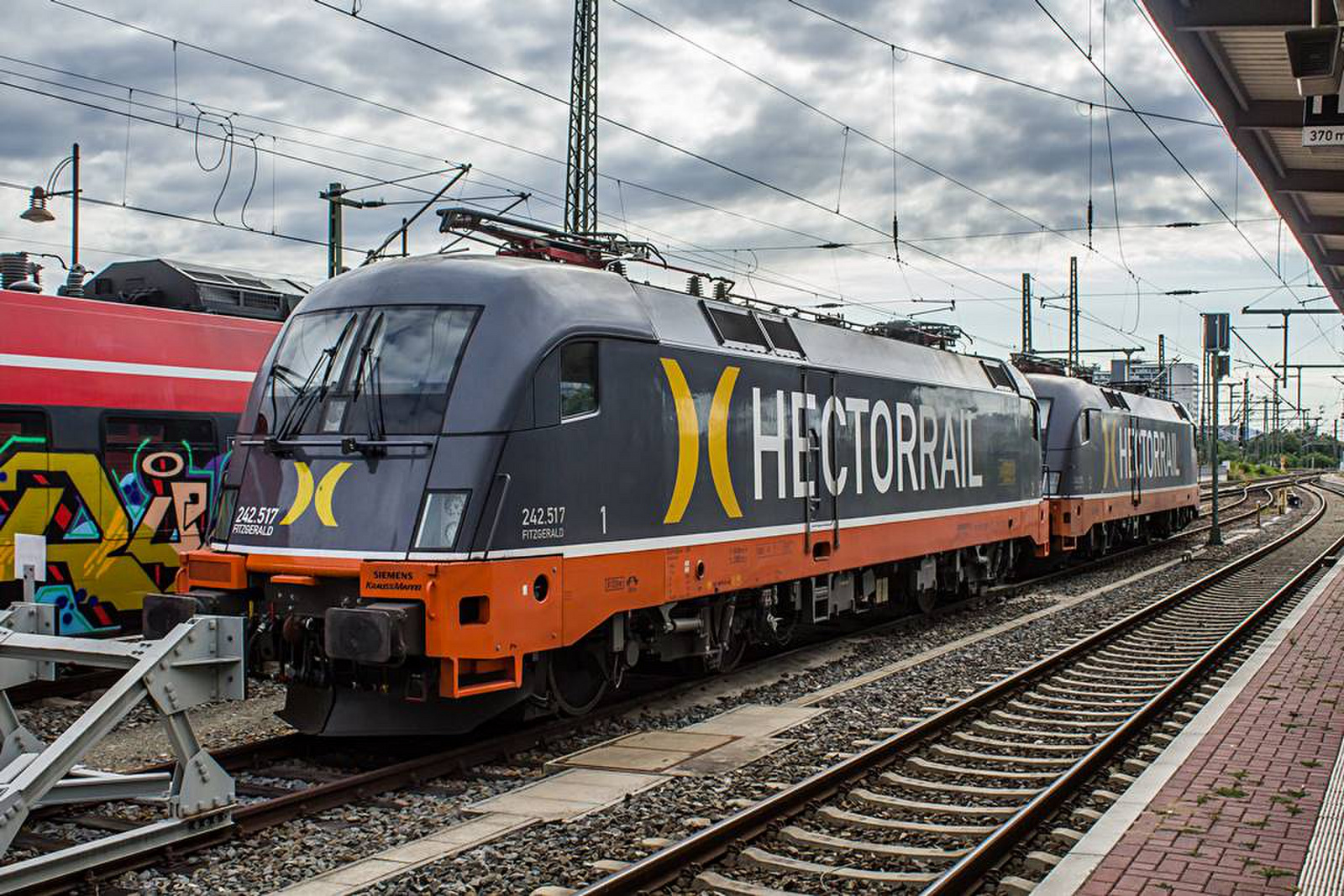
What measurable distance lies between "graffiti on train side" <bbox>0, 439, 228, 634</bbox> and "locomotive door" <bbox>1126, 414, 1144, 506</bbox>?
20.9 metres

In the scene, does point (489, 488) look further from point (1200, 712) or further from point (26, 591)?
point (1200, 712)

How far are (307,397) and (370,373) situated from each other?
1.99ft

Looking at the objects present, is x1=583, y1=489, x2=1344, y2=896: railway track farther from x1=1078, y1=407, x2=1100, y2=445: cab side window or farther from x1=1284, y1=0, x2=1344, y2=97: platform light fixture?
x1=1078, y1=407, x2=1100, y2=445: cab side window

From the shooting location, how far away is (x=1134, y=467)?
92.8ft

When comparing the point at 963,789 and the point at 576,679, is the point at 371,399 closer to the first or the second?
the point at 576,679

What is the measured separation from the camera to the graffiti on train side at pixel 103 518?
1169cm

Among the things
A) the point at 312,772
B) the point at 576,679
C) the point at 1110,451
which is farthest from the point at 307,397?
the point at 1110,451

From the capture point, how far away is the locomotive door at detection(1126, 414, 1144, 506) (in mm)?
27906

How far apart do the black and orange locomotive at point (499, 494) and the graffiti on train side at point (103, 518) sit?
3.24m

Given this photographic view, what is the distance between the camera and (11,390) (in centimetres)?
1157

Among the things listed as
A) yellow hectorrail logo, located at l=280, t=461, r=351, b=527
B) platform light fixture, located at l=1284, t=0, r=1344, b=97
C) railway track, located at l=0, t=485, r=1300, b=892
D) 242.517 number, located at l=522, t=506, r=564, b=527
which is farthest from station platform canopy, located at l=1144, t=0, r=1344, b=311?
railway track, located at l=0, t=485, r=1300, b=892

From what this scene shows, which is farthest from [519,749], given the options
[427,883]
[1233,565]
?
[1233,565]

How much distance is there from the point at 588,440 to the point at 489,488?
116cm

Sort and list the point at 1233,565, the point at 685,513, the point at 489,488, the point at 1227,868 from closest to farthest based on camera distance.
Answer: the point at 1227,868, the point at 489,488, the point at 685,513, the point at 1233,565
